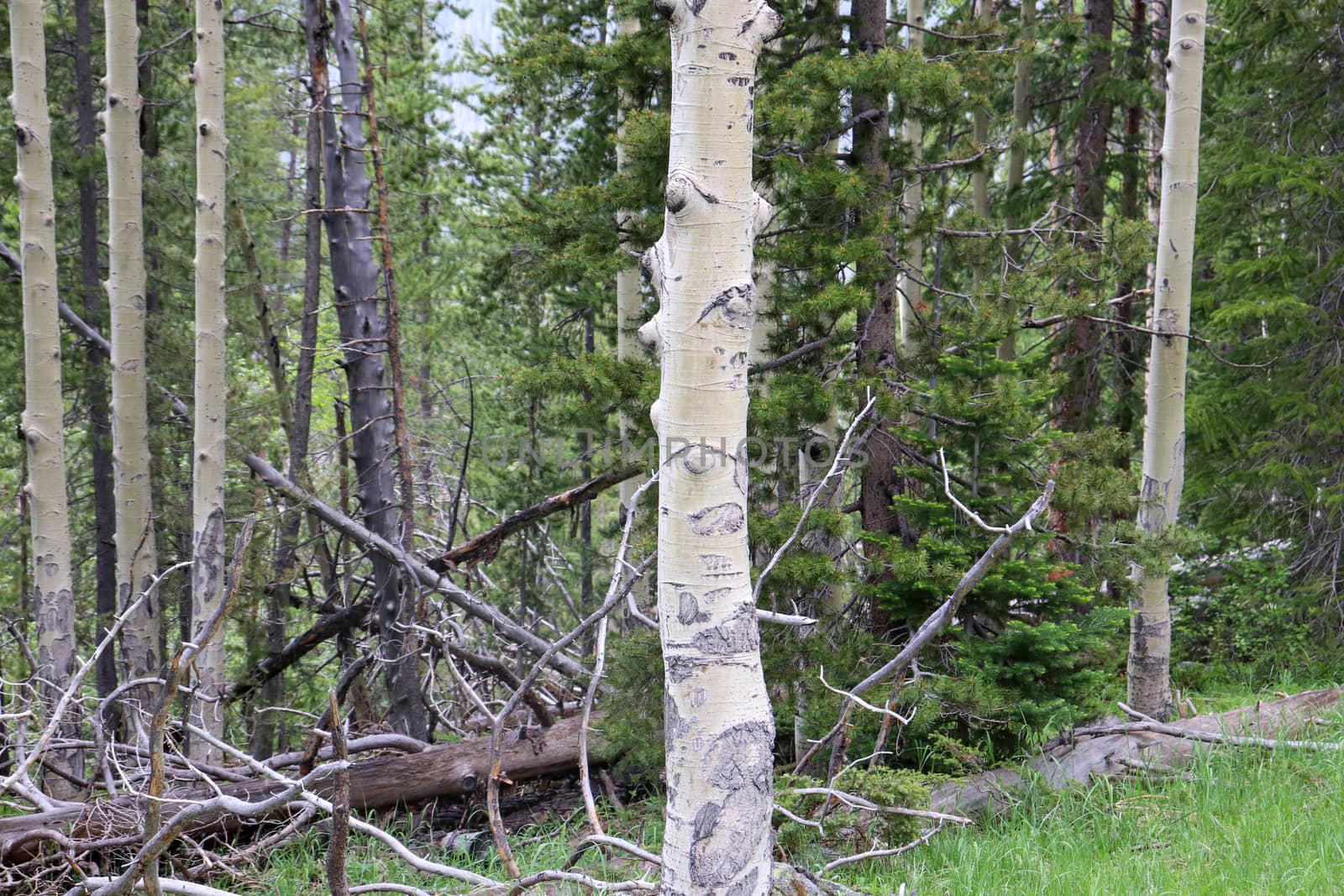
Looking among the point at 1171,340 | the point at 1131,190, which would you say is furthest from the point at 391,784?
the point at 1131,190

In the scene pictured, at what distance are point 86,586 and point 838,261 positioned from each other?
367 inches

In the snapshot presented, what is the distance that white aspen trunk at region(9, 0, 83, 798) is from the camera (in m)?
6.16

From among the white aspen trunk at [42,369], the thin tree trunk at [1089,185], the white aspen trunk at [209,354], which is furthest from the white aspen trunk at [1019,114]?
the white aspen trunk at [42,369]

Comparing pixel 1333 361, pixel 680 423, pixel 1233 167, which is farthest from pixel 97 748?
pixel 1233 167

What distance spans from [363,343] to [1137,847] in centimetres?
576

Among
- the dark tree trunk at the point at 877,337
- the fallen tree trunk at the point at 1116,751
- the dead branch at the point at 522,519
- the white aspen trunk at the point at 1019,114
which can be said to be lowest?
the fallen tree trunk at the point at 1116,751

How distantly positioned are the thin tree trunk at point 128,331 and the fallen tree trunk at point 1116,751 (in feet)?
19.0

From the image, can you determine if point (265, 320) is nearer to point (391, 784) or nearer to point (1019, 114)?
point (391, 784)

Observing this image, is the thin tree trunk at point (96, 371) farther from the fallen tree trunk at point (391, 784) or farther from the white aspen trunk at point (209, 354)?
the fallen tree trunk at point (391, 784)

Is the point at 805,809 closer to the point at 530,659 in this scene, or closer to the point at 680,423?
the point at 680,423

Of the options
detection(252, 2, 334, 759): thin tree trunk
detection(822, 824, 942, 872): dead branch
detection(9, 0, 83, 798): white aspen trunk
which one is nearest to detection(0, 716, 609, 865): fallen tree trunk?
detection(9, 0, 83, 798): white aspen trunk

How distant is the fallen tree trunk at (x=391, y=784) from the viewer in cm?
470

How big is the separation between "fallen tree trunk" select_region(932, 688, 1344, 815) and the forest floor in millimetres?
96

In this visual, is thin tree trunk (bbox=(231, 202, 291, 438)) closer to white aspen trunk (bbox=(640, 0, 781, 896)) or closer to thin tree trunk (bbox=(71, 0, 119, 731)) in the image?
thin tree trunk (bbox=(71, 0, 119, 731))
